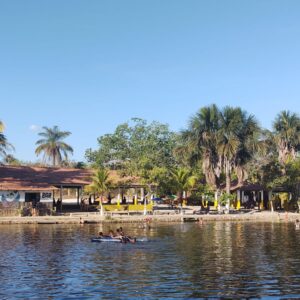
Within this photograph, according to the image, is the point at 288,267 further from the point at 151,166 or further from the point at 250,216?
the point at 151,166

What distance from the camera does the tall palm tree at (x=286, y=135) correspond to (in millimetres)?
81375

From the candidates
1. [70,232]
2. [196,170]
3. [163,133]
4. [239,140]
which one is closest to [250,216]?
[239,140]

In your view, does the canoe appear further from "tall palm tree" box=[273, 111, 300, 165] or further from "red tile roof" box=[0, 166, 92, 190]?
"tall palm tree" box=[273, 111, 300, 165]

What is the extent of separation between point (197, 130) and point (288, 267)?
1645 inches

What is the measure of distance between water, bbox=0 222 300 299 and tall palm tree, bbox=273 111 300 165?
4041cm

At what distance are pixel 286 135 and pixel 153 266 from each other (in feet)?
199

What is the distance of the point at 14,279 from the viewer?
910 inches

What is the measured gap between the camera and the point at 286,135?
81.6 meters

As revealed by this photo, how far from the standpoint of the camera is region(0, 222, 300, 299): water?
20.6 m

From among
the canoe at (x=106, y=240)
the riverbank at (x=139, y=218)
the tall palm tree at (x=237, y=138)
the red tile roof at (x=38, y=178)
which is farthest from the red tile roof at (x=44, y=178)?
the canoe at (x=106, y=240)

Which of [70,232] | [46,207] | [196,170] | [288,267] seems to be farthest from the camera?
[196,170]

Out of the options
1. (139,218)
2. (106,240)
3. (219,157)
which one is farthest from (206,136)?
(106,240)

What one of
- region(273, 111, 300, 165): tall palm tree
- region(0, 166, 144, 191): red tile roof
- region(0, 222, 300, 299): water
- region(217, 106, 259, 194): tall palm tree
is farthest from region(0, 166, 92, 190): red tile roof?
region(273, 111, 300, 165): tall palm tree

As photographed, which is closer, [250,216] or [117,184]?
[250,216]
